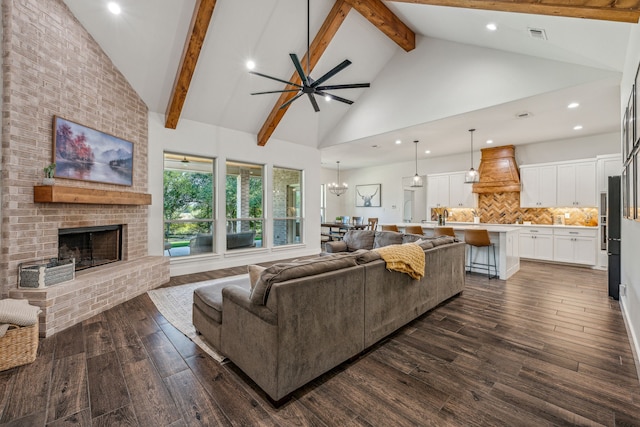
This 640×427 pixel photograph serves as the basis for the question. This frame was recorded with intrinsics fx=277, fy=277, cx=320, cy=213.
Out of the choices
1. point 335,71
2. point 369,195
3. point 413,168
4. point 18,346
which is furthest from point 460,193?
point 18,346

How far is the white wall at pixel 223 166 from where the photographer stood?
16.2ft

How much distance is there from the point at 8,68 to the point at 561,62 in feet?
21.5

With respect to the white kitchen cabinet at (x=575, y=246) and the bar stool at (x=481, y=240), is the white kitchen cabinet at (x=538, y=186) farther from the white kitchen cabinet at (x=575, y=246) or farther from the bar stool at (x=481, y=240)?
the bar stool at (x=481, y=240)

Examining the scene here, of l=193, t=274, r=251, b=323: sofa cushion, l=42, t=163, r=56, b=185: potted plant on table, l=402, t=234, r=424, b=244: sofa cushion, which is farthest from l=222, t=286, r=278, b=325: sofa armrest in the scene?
l=402, t=234, r=424, b=244: sofa cushion

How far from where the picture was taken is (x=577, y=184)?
6086mm

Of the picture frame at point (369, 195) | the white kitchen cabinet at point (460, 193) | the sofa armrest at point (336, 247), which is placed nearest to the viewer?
the sofa armrest at point (336, 247)

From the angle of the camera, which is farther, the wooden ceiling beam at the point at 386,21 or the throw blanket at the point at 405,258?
the wooden ceiling beam at the point at 386,21

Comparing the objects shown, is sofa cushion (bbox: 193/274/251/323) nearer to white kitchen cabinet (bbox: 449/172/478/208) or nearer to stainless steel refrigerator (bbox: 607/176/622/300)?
stainless steel refrigerator (bbox: 607/176/622/300)

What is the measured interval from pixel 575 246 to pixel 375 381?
6.42 meters

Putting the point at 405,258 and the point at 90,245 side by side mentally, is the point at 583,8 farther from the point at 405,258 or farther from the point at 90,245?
the point at 90,245

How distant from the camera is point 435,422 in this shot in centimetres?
164

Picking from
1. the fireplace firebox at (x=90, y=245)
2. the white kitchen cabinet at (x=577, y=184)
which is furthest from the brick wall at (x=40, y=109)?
the white kitchen cabinet at (x=577, y=184)

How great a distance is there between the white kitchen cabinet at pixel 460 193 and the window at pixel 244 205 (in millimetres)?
5372

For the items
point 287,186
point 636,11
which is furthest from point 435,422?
point 287,186
